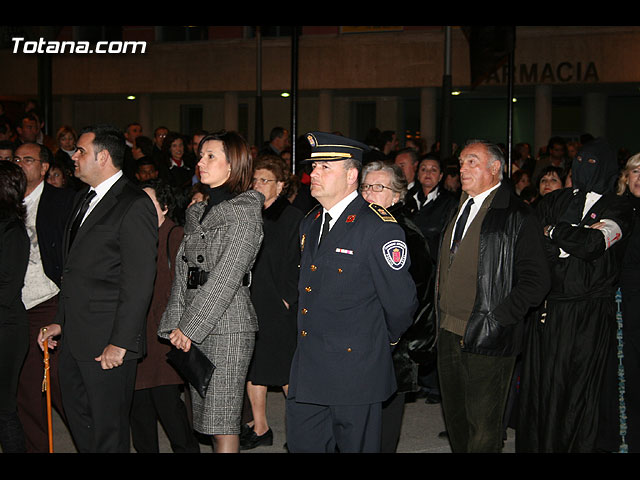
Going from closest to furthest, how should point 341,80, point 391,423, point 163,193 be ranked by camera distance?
point 391,423 < point 163,193 < point 341,80

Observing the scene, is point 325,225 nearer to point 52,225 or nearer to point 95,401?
point 95,401

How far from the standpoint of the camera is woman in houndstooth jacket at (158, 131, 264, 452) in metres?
4.54

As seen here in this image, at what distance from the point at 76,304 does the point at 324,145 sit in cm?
163

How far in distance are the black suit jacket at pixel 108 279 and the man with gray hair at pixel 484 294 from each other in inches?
74.6

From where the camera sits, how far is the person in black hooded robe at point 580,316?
17.2ft

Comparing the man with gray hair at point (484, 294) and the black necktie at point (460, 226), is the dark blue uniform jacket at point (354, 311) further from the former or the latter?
the black necktie at point (460, 226)

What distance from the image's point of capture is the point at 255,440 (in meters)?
6.23

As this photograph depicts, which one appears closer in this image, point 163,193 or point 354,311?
point 354,311

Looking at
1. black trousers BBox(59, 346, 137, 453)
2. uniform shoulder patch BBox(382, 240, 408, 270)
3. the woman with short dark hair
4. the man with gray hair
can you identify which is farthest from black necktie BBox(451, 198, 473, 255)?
the woman with short dark hair

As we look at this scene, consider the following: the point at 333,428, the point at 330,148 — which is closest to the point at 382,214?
the point at 330,148

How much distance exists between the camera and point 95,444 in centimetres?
446

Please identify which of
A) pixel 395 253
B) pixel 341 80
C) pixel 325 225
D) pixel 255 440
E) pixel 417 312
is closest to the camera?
pixel 395 253

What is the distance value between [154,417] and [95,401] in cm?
110

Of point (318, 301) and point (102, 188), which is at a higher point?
point (102, 188)
